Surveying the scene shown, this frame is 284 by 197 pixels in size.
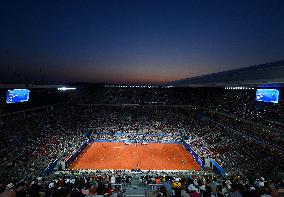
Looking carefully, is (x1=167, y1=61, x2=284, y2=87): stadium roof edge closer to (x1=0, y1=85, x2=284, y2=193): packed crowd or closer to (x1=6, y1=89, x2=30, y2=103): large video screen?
(x1=0, y1=85, x2=284, y2=193): packed crowd

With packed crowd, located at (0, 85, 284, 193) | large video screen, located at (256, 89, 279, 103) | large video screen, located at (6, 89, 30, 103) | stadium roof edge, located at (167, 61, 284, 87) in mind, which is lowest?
packed crowd, located at (0, 85, 284, 193)

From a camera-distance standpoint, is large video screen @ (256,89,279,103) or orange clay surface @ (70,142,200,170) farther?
orange clay surface @ (70,142,200,170)

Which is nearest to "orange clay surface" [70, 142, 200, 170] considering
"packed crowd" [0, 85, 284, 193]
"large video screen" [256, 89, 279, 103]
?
"packed crowd" [0, 85, 284, 193]

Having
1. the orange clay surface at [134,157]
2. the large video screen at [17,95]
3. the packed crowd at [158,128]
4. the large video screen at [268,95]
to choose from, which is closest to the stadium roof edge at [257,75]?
the large video screen at [268,95]

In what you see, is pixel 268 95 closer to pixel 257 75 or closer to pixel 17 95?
pixel 257 75

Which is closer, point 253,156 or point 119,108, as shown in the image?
point 253,156

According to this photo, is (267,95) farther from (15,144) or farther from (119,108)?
(119,108)

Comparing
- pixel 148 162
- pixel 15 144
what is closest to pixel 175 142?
pixel 148 162

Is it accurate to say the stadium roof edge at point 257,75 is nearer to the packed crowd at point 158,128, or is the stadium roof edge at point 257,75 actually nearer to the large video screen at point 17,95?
the packed crowd at point 158,128
